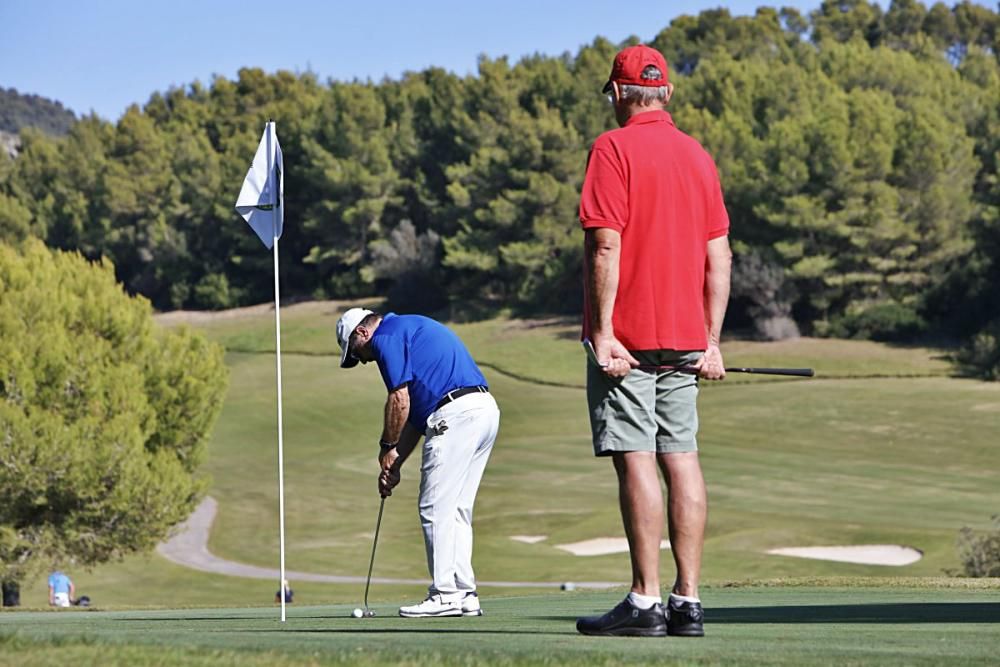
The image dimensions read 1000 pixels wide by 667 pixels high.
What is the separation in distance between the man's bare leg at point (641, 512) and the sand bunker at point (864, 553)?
2764cm

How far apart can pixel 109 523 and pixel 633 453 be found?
27096 mm

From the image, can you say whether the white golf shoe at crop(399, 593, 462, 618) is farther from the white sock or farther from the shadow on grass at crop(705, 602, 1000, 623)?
the white sock

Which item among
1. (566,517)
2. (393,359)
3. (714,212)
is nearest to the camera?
(714,212)

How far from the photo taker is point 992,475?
48594 millimetres

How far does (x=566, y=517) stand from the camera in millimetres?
42875

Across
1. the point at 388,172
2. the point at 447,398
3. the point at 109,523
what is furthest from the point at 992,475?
the point at 388,172

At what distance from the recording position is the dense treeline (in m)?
77.9

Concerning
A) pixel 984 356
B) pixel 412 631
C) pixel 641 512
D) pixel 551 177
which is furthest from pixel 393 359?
pixel 551 177

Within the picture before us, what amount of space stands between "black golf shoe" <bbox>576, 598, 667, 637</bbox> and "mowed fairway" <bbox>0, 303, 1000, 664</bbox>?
24 cm

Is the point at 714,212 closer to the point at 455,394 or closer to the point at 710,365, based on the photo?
the point at 710,365

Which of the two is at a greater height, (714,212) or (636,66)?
(636,66)

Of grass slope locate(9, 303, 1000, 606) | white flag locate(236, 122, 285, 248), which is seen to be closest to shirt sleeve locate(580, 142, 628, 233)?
white flag locate(236, 122, 285, 248)

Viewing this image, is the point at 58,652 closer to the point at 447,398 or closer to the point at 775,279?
the point at 447,398

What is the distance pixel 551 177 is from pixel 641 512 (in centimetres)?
8792
